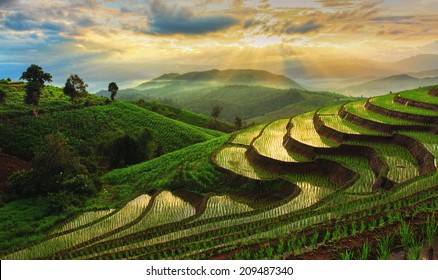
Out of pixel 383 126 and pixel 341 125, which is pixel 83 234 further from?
pixel 341 125

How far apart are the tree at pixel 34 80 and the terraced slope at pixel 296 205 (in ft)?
91.4

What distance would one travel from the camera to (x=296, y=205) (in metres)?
13.3

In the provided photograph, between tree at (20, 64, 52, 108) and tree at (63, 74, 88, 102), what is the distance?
311 centimetres

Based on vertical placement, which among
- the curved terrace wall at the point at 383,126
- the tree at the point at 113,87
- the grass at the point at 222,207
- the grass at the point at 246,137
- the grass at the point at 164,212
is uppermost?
the tree at the point at 113,87

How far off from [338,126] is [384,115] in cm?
392

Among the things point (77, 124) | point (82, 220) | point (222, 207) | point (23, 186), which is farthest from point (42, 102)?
point (222, 207)

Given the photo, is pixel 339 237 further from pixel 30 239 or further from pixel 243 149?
pixel 243 149

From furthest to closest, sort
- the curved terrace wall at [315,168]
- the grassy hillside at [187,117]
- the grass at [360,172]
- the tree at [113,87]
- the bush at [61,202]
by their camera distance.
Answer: the grassy hillside at [187,117] < the tree at [113,87] < the bush at [61,202] < the curved terrace wall at [315,168] < the grass at [360,172]

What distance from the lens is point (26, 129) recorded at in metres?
42.7

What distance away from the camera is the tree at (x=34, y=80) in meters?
45.9

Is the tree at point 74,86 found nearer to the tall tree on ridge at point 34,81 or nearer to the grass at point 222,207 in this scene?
the tall tree on ridge at point 34,81

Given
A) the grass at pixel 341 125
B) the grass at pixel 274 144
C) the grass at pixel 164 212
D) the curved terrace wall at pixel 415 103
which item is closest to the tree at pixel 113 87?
the grass at pixel 274 144

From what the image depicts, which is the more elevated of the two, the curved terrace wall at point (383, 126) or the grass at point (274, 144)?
the curved terrace wall at point (383, 126)

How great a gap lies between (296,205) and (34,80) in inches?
1746
